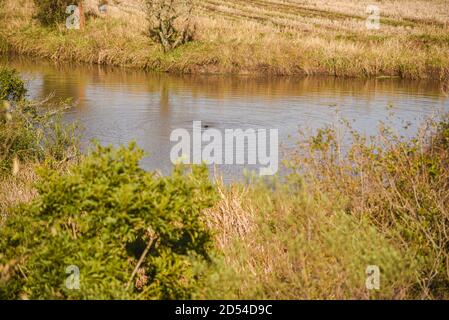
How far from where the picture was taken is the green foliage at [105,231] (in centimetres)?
434

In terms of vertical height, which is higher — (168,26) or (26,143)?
(168,26)

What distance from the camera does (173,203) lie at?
14.6ft

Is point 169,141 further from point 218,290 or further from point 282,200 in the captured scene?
point 218,290

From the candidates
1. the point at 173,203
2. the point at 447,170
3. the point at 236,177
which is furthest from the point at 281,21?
the point at 173,203

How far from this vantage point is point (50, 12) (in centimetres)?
2936

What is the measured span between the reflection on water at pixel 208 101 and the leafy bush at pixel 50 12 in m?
4.88

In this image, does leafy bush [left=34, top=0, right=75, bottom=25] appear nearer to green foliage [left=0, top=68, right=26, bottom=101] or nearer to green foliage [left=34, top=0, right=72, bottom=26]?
green foliage [left=34, top=0, right=72, bottom=26]

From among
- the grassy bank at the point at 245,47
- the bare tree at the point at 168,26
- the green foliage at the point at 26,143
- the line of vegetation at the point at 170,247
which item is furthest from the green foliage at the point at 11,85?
the bare tree at the point at 168,26

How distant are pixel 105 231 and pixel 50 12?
27.2 metres

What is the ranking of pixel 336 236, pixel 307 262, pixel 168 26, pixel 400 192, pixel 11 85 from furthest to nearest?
pixel 168 26, pixel 11 85, pixel 400 192, pixel 307 262, pixel 336 236

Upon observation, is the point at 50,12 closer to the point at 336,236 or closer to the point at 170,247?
the point at 170,247

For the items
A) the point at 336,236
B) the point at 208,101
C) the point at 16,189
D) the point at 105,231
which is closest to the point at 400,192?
the point at 336,236

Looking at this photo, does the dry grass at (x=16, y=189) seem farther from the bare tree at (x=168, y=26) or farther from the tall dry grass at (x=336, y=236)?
the bare tree at (x=168, y=26)

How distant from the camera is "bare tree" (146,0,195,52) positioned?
2498cm
